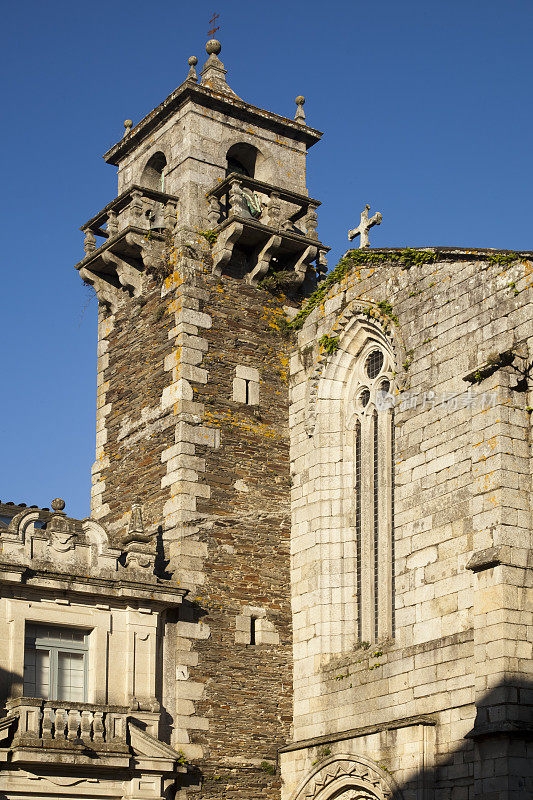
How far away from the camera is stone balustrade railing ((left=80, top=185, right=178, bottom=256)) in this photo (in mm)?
20797

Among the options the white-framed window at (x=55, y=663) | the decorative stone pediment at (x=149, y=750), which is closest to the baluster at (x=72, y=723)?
the white-framed window at (x=55, y=663)

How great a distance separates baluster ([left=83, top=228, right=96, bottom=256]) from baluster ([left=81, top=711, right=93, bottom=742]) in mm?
8642

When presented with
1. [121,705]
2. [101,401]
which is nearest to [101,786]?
[121,705]

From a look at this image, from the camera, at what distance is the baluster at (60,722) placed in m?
16.1

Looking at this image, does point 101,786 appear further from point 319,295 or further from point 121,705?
point 319,295

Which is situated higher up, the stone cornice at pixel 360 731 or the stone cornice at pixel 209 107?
the stone cornice at pixel 209 107

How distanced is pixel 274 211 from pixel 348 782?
29.7 feet

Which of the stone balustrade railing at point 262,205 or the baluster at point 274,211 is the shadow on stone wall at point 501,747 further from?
the baluster at point 274,211

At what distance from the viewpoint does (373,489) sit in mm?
18672

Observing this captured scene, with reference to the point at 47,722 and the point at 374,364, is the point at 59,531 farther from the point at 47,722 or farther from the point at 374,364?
the point at 374,364

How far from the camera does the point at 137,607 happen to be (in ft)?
57.9

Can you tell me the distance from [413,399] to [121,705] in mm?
5630

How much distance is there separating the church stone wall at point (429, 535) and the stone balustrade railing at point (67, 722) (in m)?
2.86

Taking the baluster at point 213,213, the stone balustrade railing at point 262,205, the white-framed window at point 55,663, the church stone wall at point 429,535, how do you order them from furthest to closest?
1. the baluster at point 213,213
2. the stone balustrade railing at point 262,205
3. the white-framed window at point 55,663
4. the church stone wall at point 429,535
